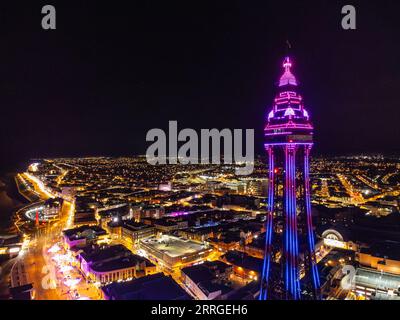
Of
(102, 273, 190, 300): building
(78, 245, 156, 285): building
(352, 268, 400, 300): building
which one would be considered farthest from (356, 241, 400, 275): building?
(78, 245, 156, 285): building

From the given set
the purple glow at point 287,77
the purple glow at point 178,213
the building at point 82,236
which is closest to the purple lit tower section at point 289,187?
the purple glow at point 287,77

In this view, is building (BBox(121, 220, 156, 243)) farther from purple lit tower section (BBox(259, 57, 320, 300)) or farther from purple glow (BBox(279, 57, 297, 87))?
purple glow (BBox(279, 57, 297, 87))

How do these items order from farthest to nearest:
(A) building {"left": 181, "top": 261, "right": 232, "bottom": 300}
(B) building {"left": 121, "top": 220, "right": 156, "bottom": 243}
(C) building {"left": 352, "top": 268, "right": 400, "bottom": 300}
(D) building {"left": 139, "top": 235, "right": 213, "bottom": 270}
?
(B) building {"left": 121, "top": 220, "right": 156, "bottom": 243}
(D) building {"left": 139, "top": 235, "right": 213, "bottom": 270}
(A) building {"left": 181, "top": 261, "right": 232, "bottom": 300}
(C) building {"left": 352, "top": 268, "right": 400, "bottom": 300}

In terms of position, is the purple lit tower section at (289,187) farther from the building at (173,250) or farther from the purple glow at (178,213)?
the purple glow at (178,213)

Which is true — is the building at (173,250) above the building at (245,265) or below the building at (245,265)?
below
